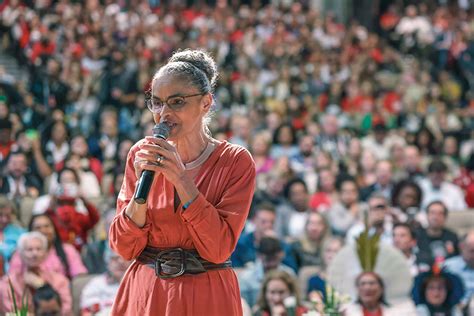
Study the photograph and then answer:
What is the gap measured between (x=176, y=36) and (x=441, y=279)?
1096cm

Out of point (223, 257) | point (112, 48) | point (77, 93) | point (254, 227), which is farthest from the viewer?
point (112, 48)

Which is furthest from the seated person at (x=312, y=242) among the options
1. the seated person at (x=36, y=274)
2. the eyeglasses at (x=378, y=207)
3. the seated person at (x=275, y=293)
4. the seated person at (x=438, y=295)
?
the seated person at (x=36, y=274)

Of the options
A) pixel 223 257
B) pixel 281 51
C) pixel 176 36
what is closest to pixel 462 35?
pixel 281 51

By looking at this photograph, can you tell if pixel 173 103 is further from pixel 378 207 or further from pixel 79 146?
pixel 79 146

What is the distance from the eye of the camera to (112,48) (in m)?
16.1

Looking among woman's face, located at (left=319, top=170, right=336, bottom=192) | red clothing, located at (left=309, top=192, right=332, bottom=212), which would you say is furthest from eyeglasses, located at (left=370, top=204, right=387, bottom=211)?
woman's face, located at (left=319, top=170, right=336, bottom=192)

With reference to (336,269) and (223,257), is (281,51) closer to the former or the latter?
(336,269)

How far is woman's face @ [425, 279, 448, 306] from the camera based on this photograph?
7.52 metres

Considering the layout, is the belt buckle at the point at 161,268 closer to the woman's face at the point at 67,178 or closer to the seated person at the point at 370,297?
the seated person at the point at 370,297

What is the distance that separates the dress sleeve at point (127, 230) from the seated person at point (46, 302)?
11.1ft

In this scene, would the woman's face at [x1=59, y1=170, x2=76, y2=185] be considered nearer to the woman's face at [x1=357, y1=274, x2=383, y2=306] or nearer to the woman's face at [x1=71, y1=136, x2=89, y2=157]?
the woman's face at [x1=71, y1=136, x2=89, y2=157]

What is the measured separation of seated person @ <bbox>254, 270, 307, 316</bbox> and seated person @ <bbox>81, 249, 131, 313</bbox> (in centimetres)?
93

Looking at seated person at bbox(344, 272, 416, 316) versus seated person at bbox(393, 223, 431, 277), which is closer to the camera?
seated person at bbox(344, 272, 416, 316)

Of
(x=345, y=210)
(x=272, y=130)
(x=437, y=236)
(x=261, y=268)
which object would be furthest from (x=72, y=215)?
(x=272, y=130)
